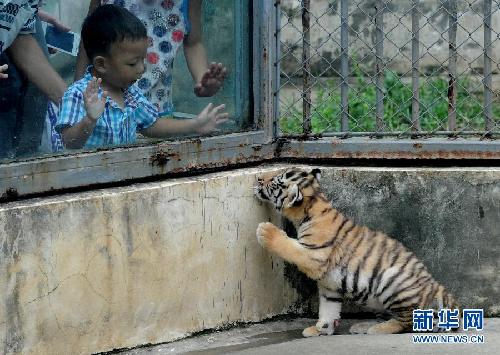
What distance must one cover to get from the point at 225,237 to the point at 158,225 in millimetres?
434

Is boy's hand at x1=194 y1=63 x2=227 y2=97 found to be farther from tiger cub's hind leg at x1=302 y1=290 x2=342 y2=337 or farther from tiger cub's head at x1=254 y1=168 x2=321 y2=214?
tiger cub's hind leg at x1=302 y1=290 x2=342 y2=337

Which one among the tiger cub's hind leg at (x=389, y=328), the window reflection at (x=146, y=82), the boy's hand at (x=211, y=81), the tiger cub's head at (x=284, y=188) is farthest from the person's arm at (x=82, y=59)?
the tiger cub's hind leg at (x=389, y=328)

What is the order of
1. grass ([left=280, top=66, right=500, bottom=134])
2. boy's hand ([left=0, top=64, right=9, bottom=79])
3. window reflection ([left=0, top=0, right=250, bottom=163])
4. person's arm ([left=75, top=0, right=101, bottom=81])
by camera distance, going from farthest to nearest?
grass ([left=280, top=66, right=500, bottom=134]) → person's arm ([left=75, top=0, right=101, bottom=81]) → window reflection ([left=0, top=0, right=250, bottom=163]) → boy's hand ([left=0, top=64, right=9, bottom=79])

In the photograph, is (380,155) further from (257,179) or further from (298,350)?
(298,350)

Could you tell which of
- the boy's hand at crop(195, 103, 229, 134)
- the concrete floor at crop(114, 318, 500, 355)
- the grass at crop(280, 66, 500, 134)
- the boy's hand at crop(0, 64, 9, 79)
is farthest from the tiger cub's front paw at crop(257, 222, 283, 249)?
the grass at crop(280, 66, 500, 134)

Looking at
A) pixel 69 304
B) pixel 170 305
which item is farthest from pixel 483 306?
pixel 69 304

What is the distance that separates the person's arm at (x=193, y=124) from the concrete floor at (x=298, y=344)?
1.06 meters

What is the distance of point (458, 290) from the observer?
558 centimetres

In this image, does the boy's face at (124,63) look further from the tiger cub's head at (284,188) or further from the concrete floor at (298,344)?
the concrete floor at (298,344)

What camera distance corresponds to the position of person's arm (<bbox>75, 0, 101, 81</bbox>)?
4.75m

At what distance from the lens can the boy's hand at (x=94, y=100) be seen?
15.9 ft

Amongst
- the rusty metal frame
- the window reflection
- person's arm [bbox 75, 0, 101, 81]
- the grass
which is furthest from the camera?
the grass

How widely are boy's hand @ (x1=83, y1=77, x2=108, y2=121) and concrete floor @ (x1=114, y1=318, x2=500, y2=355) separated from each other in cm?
116

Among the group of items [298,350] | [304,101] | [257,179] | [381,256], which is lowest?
[298,350]
